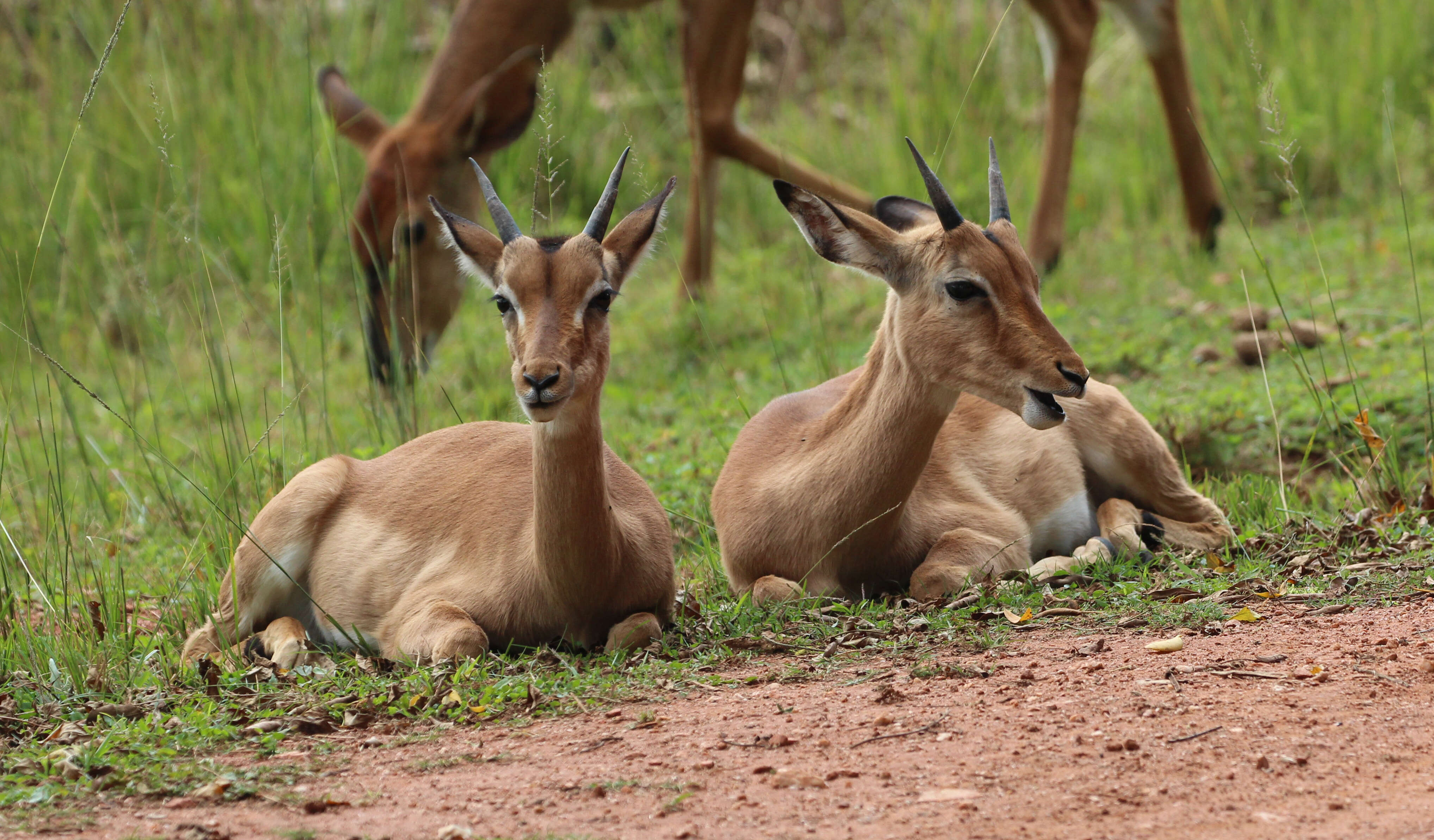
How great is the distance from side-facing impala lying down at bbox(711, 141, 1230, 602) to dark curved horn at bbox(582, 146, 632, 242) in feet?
1.92

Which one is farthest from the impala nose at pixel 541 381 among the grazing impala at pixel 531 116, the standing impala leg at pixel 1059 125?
the standing impala leg at pixel 1059 125

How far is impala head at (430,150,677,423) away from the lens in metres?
3.78

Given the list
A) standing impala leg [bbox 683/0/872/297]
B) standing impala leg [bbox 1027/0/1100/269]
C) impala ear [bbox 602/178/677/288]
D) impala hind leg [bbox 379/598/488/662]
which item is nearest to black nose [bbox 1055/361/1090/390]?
impala ear [bbox 602/178/677/288]

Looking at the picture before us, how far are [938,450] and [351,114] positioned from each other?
4.54 m

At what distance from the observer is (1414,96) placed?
35.8 feet

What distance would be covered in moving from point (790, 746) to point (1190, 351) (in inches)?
192

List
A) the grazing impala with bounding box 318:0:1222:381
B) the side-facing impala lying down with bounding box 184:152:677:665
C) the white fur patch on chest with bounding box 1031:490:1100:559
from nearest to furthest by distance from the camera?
1. the side-facing impala lying down with bounding box 184:152:677:665
2. the white fur patch on chest with bounding box 1031:490:1100:559
3. the grazing impala with bounding box 318:0:1222:381

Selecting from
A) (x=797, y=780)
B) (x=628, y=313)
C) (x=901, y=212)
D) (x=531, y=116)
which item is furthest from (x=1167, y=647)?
(x=628, y=313)

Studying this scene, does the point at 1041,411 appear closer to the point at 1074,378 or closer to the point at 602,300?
the point at 1074,378

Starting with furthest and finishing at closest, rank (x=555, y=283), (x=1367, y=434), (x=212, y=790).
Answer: (x=1367, y=434) < (x=555, y=283) < (x=212, y=790)

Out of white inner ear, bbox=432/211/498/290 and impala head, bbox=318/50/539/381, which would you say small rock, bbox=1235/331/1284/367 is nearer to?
impala head, bbox=318/50/539/381

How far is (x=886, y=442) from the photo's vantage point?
465 cm

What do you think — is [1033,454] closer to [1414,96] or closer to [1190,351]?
[1190,351]

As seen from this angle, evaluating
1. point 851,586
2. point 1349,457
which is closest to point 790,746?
point 851,586
